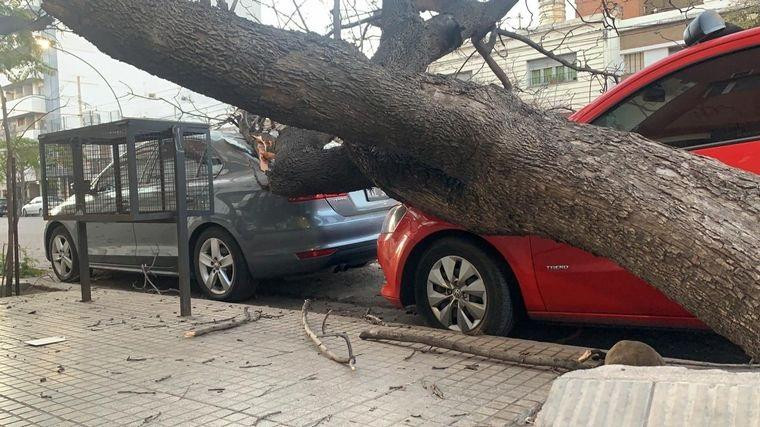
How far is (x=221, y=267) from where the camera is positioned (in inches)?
273

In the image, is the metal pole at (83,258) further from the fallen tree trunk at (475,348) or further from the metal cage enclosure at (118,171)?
the fallen tree trunk at (475,348)

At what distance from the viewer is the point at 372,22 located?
23.8 feet

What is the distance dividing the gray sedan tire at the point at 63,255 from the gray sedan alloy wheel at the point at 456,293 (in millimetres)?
5618

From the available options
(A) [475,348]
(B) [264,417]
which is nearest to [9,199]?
(B) [264,417]

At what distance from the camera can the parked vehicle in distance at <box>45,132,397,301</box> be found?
6508mm

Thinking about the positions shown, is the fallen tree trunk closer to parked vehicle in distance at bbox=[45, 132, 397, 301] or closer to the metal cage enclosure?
parked vehicle in distance at bbox=[45, 132, 397, 301]

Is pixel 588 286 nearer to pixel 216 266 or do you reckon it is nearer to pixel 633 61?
pixel 216 266

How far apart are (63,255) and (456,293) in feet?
20.2

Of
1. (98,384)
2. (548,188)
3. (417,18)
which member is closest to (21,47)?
(417,18)

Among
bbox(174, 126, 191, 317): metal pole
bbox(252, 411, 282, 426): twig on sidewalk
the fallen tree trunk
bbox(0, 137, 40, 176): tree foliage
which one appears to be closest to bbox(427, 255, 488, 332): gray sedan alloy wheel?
the fallen tree trunk

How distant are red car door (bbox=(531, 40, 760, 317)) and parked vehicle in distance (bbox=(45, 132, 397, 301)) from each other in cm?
258

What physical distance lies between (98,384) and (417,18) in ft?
12.9

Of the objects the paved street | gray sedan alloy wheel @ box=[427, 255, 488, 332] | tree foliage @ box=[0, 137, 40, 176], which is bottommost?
the paved street

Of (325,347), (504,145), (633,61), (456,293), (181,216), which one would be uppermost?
(633,61)
